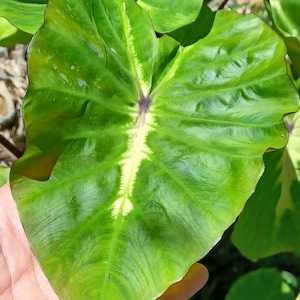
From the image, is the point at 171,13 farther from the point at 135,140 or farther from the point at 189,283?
the point at 189,283

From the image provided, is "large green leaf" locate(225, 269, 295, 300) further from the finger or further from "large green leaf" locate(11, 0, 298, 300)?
"large green leaf" locate(11, 0, 298, 300)

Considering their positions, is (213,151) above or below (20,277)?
above

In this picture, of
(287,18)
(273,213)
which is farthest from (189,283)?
(287,18)

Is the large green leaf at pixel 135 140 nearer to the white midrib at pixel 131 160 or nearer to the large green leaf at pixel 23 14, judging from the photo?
the white midrib at pixel 131 160

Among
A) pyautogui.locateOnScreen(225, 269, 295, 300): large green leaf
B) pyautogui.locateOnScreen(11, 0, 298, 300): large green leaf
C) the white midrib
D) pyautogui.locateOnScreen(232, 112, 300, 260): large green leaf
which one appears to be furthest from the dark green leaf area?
pyautogui.locateOnScreen(225, 269, 295, 300): large green leaf

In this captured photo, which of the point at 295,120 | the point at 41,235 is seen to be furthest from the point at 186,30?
the point at 41,235

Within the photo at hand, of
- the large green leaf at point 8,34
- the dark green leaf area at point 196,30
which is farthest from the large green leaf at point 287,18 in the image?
the large green leaf at point 8,34

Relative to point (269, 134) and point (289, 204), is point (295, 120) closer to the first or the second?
point (289, 204)
